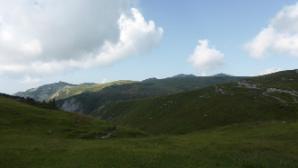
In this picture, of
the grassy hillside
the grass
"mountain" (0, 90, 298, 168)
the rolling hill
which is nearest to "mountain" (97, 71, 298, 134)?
the rolling hill

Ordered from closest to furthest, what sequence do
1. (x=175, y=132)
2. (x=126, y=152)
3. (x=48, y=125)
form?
(x=126, y=152)
(x=48, y=125)
(x=175, y=132)

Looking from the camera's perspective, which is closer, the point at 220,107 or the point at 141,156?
the point at 141,156

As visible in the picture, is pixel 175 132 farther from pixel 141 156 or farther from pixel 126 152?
pixel 141 156

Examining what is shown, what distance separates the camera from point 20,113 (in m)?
83.8

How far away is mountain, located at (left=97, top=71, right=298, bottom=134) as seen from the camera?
126 metres

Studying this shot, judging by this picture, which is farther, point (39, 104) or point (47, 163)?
point (39, 104)

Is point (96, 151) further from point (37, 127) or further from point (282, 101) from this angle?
point (282, 101)

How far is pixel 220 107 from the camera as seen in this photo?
13762 centimetres

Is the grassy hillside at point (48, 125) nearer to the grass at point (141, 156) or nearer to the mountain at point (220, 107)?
the grass at point (141, 156)

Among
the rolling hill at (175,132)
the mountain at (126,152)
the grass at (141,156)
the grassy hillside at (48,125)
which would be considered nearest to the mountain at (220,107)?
the rolling hill at (175,132)

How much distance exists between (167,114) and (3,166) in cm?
11164

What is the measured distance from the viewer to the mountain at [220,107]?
414 ft

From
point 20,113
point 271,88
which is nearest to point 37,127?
point 20,113

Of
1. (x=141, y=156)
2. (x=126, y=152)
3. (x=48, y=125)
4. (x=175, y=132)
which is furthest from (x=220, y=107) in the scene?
(x=141, y=156)
